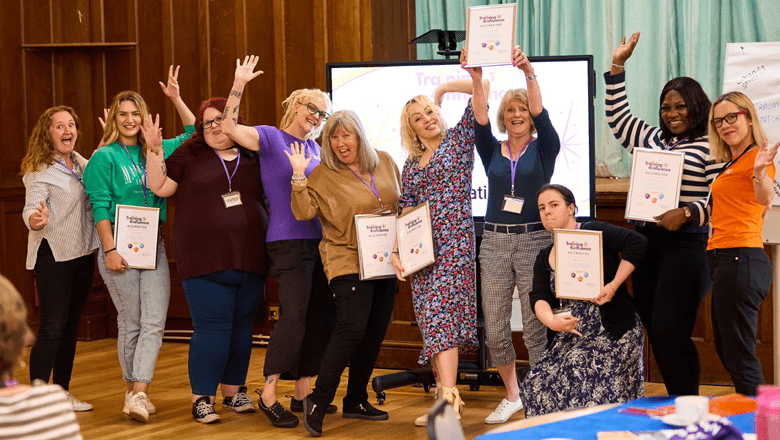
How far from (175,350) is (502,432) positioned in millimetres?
4543

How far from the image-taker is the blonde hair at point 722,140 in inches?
129

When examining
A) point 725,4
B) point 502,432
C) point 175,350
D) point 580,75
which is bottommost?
point 175,350

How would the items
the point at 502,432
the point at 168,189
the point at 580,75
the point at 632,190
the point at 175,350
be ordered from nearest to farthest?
the point at 502,432 → the point at 632,190 → the point at 168,189 → the point at 580,75 → the point at 175,350

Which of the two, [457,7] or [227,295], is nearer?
[227,295]

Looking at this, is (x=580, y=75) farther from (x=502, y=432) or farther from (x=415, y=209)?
(x=502, y=432)

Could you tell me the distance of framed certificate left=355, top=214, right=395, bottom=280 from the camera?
3805 millimetres

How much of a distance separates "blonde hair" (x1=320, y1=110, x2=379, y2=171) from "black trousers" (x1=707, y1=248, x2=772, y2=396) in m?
1.51

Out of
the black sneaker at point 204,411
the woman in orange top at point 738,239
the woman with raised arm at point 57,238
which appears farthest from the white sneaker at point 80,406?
the woman in orange top at point 738,239

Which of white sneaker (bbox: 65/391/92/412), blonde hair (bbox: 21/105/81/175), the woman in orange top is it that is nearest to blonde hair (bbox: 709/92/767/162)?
the woman in orange top

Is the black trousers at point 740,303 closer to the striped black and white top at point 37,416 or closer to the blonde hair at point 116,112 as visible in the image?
the striped black and white top at point 37,416

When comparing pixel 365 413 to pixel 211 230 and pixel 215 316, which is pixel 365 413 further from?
pixel 211 230

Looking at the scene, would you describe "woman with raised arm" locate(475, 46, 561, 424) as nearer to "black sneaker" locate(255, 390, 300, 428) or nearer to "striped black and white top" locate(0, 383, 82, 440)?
"black sneaker" locate(255, 390, 300, 428)

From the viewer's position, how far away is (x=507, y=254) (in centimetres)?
379

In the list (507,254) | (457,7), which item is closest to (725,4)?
(457,7)
